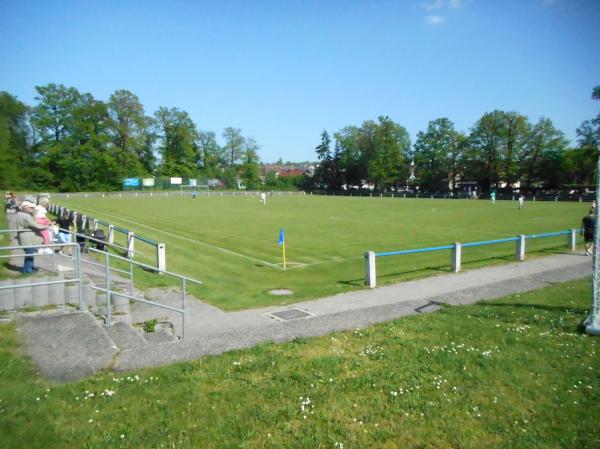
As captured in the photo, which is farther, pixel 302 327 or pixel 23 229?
pixel 23 229

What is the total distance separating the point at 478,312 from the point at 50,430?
772 centimetres

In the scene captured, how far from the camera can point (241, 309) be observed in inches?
401

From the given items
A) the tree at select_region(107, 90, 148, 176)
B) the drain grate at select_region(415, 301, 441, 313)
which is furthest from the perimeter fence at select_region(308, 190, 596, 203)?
the drain grate at select_region(415, 301, 441, 313)

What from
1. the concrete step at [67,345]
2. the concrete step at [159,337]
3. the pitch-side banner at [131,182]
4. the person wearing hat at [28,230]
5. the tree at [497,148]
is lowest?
the concrete step at [159,337]

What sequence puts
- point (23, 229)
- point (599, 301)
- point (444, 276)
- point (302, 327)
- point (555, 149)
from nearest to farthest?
point (599, 301)
point (302, 327)
point (23, 229)
point (444, 276)
point (555, 149)

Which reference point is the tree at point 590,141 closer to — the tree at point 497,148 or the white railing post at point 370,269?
the tree at point 497,148

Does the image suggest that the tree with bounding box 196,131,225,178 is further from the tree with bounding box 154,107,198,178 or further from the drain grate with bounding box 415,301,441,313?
the drain grate with bounding box 415,301,441,313

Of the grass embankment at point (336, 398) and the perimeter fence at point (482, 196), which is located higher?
the perimeter fence at point (482, 196)

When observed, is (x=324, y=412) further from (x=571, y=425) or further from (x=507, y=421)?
(x=571, y=425)

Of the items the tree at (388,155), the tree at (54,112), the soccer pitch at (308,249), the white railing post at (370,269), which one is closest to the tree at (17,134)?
the tree at (54,112)

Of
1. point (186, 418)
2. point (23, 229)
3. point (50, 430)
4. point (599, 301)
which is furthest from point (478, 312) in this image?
point (23, 229)

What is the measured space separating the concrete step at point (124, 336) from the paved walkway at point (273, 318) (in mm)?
56

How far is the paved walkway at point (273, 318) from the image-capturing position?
6207 mm

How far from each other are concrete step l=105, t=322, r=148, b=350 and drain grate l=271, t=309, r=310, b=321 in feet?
10.2
